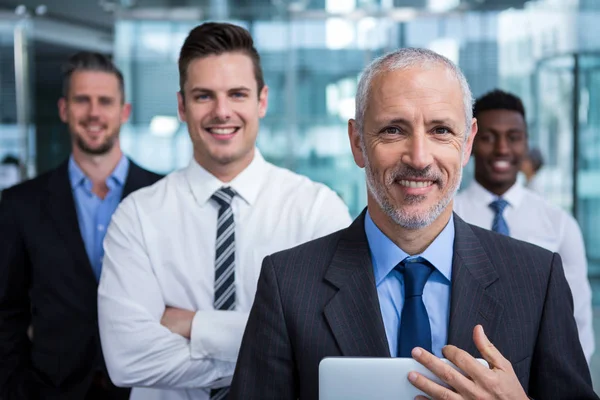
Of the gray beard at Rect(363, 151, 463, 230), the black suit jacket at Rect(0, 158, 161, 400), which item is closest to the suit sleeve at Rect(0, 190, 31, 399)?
the black suit jacket at Rect(0, 158, 161, 400)

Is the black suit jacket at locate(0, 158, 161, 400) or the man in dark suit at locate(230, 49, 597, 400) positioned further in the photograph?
the black suit jacket at locate(0, 158, 161, 400)

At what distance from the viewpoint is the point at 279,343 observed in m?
1.71

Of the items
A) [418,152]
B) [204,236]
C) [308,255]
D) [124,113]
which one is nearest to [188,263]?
[204,236]

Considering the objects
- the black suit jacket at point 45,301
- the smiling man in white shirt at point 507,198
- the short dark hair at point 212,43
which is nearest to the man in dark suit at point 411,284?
the short dark hair at point 212,43

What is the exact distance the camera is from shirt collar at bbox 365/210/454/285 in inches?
69.6

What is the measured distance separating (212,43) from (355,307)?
1162 mm

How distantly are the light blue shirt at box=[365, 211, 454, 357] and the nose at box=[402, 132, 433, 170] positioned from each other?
0.23 m

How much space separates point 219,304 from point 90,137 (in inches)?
56.2

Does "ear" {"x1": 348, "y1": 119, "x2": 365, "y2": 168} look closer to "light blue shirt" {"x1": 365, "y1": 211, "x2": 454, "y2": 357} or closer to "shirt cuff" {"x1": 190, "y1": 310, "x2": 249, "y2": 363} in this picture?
"light blue shirt" {"x1": 365, "y1": 211, "x2": 454, "y2": 357}

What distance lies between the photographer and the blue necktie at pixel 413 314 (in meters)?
1.69

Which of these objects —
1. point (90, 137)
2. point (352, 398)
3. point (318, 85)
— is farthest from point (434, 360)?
point (318, 85)

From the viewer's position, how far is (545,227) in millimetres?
3445

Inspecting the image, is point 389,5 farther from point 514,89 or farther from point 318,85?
point 514,89

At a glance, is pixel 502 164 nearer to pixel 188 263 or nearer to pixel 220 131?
pixel 220 131
